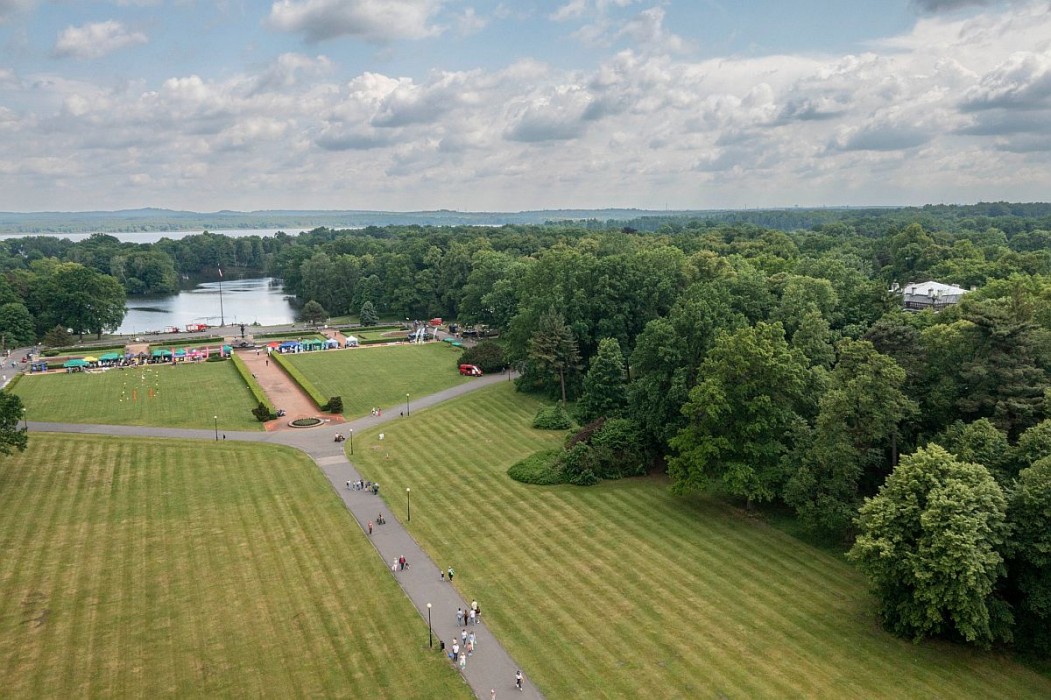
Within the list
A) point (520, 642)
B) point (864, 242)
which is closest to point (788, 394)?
point (520, 642)

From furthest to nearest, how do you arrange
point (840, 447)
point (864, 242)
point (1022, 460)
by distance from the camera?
point (864, 242)
point (840, 447)
point (1022, 460)

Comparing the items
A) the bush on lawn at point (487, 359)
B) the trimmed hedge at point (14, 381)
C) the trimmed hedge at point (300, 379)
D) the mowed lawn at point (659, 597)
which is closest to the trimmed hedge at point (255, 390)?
the trimmed hedge at point (300, 379)

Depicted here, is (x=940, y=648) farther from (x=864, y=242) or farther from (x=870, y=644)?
(x=864, y=242)

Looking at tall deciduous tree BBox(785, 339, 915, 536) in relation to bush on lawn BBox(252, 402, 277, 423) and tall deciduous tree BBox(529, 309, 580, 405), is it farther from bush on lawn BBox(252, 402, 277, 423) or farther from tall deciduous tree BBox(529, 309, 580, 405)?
bush on lawn BBox(252, 402, 277, 423)

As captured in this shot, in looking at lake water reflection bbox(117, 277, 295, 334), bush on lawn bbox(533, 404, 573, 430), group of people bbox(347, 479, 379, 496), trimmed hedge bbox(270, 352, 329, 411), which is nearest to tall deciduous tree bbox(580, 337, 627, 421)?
bush on lawn bbox(533, 404, 573, 430)

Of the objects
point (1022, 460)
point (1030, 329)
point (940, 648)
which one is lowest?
point (940, 648)

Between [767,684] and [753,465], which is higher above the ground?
[753,465]

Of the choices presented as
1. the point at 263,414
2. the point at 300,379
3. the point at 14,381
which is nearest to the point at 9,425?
the point at 263,414
